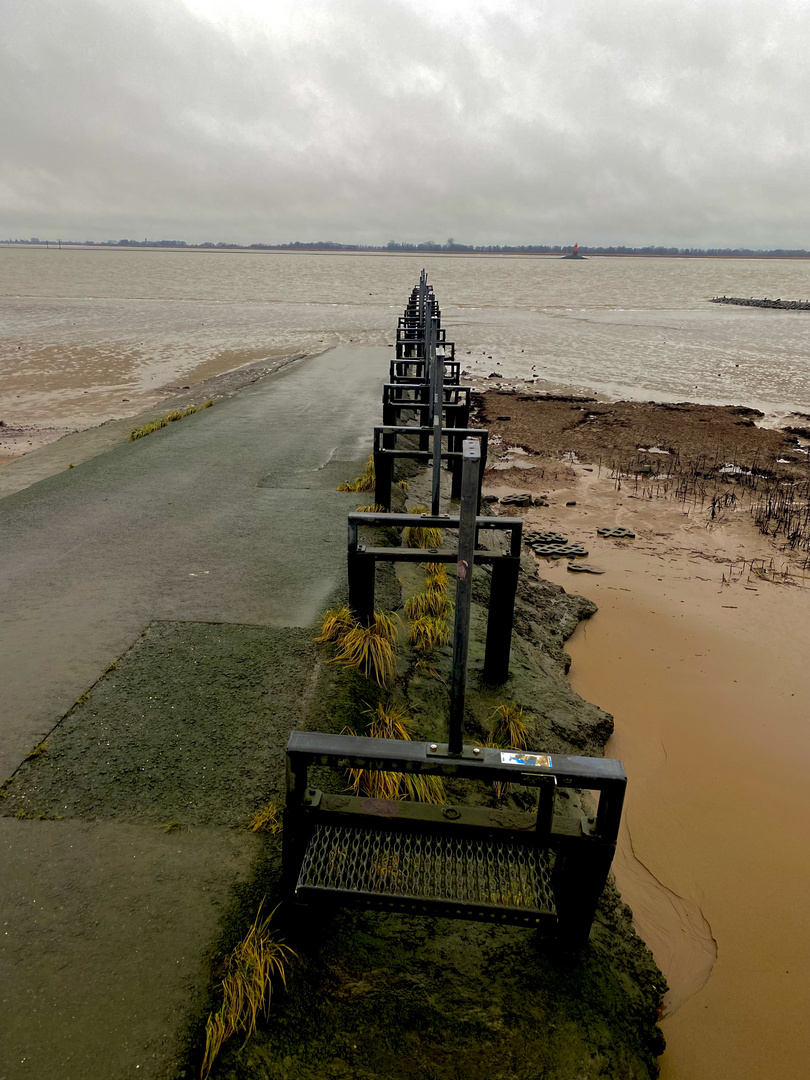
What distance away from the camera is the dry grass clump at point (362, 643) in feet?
13.1

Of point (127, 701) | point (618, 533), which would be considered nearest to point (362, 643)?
point (127, 701)

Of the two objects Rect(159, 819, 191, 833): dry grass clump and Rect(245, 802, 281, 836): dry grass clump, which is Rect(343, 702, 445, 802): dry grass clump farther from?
Rect(159, 819, 191, 833): dry grass clump

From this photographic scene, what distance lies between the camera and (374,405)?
11.8 metres

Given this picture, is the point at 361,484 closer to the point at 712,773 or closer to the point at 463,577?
the point at 712,773

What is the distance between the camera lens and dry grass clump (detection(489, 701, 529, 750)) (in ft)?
13.0

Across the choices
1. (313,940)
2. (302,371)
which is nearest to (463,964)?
(313,940)

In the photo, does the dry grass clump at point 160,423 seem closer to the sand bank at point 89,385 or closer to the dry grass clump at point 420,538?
the sand bank at point 89,385

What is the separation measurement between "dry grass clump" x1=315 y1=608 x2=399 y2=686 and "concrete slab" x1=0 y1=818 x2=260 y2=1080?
4.33 feet

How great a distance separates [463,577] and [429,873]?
Answer: 1.11 metres

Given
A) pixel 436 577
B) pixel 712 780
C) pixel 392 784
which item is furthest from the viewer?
pixel 436 577

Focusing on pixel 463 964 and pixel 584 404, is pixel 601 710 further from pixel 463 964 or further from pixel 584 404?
pixel 584 404

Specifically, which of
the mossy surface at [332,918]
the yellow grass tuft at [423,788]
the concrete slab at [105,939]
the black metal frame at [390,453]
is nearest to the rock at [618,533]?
the black metal frame at [390,453]

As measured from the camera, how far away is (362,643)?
13.3ft

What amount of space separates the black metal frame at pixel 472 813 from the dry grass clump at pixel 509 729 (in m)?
1.46
